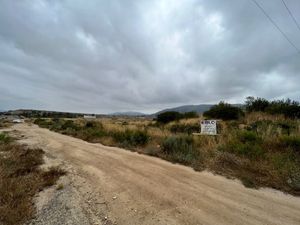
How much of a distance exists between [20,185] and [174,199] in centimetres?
435

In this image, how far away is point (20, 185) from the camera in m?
5.84

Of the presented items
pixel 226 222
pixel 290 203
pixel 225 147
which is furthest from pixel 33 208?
pixel 225 147

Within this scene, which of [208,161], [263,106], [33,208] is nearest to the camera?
[33,208]

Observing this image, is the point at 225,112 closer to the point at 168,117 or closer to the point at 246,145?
the point at 168,117

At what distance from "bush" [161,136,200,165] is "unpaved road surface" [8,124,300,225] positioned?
1.08 m

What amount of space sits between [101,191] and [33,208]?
5.22 feet

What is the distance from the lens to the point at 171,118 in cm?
3030

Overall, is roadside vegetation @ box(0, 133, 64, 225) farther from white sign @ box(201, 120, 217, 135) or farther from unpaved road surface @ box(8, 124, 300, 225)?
white sign @ box(201, 120, 217, 135)

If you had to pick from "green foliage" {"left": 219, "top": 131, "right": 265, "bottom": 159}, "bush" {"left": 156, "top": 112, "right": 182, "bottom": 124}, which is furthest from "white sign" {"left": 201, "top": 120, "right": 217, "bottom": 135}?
"bush" {"left": 156, "top": 112, "right": 182, "bottom": 124}

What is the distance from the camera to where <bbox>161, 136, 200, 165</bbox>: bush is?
8.45 meters

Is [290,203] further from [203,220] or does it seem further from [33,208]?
[33,208]

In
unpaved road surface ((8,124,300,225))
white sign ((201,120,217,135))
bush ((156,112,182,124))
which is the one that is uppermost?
bush ((156,112,182,124))

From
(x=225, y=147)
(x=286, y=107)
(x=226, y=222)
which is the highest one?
(x=286, y=107)

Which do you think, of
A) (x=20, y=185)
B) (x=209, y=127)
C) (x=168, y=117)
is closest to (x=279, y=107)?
(x=209, y=127)
